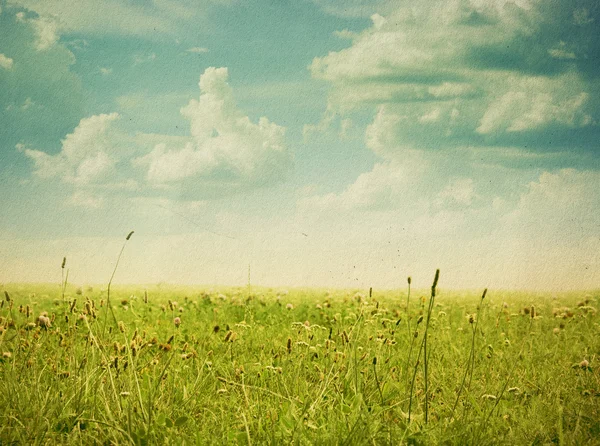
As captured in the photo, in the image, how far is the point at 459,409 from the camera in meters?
3.84

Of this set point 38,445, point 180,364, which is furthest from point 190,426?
point 180,364

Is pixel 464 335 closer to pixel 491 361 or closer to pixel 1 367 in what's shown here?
pixel 491 361

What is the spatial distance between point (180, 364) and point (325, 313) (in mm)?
3933

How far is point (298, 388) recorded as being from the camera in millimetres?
3814

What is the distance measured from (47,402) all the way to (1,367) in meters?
1.16

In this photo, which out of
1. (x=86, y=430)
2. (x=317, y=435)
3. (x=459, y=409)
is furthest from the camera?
(x=459, y=409)

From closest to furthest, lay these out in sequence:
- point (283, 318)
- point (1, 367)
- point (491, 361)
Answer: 1. point (1, 367)
2. point (491, 361)
3. point (283, 318)

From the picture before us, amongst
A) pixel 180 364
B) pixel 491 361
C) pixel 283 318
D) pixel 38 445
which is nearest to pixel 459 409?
pixel 491 361

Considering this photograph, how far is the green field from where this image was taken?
2.89m

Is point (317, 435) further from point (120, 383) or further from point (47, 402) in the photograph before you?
point (47, 402)

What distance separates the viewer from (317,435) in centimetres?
278

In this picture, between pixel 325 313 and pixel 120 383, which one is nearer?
pixel 120 383

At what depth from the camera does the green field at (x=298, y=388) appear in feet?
9.48

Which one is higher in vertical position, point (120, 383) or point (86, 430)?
point (120, 383)
